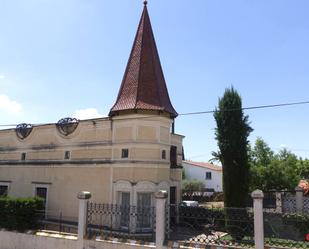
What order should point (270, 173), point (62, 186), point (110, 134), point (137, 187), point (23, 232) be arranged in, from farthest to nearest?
point (270, 173) < point (62, 186) < point (110, 134) < point (137, 187) < point (23, 232)

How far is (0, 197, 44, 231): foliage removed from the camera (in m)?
14.7

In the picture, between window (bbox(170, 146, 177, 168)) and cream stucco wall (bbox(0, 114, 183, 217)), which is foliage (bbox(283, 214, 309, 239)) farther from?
window (bbox(170, 146, 177, 168))

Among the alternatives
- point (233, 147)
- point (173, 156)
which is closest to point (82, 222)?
point (233, 147)

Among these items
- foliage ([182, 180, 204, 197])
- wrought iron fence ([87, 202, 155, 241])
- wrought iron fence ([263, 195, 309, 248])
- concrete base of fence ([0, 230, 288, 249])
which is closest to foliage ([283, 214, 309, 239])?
wrought iron fence ([263, 195, 309, 248])

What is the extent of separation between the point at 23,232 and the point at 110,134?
6.50 metres

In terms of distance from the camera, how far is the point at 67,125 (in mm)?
20359

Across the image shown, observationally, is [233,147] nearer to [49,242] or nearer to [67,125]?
[67,125]

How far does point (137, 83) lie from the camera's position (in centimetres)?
1864

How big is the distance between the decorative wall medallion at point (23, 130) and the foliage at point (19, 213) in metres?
7.22

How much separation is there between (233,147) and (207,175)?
3230cm

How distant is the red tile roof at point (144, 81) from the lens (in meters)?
18.0

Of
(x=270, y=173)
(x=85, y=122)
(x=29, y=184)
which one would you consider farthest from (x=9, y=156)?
(x=270, y=173)

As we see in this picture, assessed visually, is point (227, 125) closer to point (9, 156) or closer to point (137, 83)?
point (137, 83)

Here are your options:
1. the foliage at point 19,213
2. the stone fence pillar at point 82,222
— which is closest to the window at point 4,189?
the foliage at point 19,213
